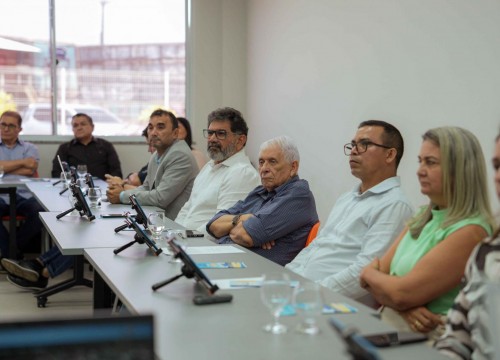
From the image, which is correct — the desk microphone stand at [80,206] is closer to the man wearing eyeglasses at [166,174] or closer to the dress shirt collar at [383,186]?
→ the man wearing eyeglasses at [166,174]

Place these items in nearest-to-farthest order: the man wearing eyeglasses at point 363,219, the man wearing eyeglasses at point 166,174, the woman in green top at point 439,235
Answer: the woman in green top at point 439,235 < the man wearing eyeglasses at point 363,219 < the man wearing eyeglasses at point 166,174

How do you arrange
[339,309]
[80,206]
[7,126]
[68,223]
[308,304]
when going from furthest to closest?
[7,126], [80,206], [68,223], [339,309], [308,304]

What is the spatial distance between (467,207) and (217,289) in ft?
3.04

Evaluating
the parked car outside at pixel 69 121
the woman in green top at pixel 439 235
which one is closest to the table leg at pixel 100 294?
the woman in green top at pixel 439 235

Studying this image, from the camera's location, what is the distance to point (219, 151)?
4809mm

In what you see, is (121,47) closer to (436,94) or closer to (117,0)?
(117,0)

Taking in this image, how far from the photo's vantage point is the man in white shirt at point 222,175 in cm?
457

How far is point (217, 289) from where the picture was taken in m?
2.38

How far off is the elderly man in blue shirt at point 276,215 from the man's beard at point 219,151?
75 centimetres

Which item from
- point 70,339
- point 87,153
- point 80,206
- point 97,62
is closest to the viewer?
point 70,339

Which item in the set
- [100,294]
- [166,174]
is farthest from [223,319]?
[166,174]

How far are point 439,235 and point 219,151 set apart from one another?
97.6 inches

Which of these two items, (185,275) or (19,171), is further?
(19,171)

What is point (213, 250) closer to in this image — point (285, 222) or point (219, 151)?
point (285, 222)
